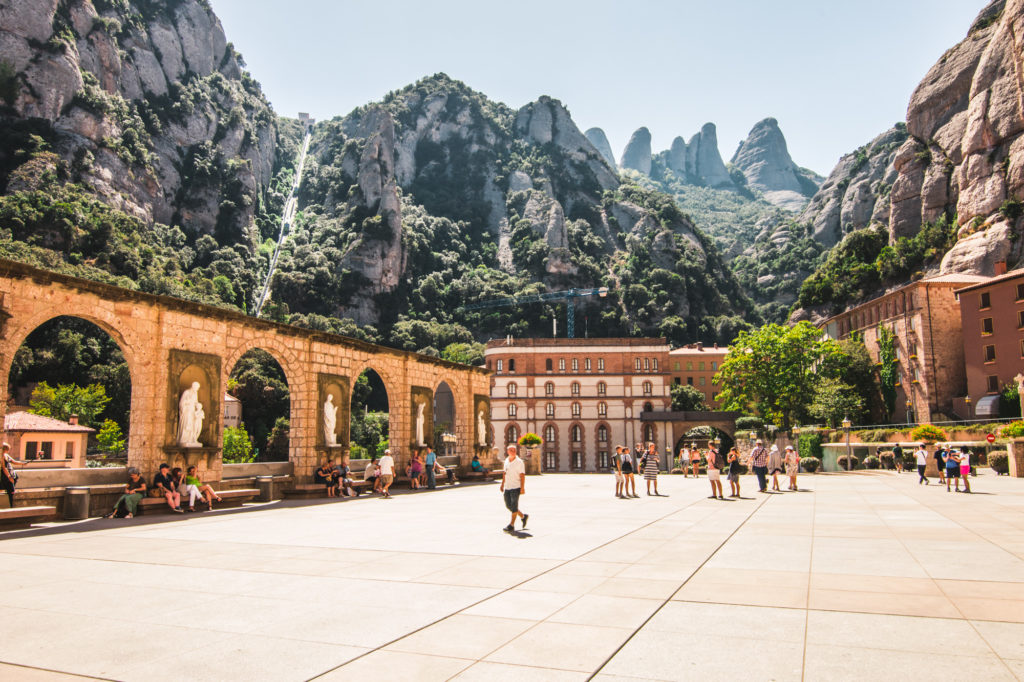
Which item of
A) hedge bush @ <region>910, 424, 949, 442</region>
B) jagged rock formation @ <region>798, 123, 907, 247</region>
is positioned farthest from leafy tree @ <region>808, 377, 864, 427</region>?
jagged rock formation @ <region>798, 123, 907, 247</region>

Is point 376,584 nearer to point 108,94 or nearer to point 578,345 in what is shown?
point 578,345

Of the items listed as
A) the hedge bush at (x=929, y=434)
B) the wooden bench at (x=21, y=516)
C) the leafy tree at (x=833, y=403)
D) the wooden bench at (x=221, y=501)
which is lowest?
the wooden bench at (x=221, y=501)

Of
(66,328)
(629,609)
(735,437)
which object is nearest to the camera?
(629,609)

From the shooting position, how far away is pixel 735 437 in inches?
2849

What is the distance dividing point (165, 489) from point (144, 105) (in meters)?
106

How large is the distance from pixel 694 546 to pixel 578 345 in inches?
2729

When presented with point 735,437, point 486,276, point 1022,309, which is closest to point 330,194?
point 486,276

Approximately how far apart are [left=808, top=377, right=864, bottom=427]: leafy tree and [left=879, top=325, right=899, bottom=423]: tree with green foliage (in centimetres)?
310

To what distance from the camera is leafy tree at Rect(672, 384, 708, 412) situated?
89.2m

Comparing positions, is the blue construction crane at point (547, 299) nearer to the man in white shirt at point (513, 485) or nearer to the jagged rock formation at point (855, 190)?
the jagged rock formation at point (855, 190)

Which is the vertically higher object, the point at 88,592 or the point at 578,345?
the point at 578,345

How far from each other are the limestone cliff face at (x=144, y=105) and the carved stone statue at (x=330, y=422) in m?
77.0

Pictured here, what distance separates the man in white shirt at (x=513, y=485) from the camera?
11938 mm

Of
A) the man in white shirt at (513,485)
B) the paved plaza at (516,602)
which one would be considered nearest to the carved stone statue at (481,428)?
the man in white shirt at (513,485)
